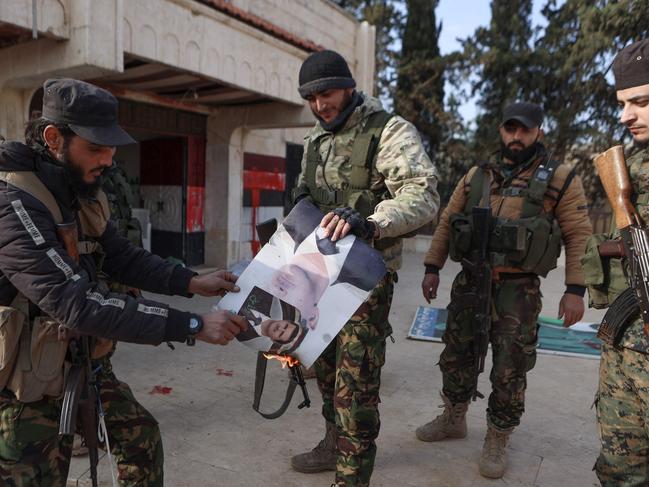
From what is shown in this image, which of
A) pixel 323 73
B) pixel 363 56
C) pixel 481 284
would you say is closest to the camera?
pixel 323 73

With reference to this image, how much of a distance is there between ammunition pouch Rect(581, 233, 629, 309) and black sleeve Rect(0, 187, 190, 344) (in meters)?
1.61

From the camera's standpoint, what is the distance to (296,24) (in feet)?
26.8

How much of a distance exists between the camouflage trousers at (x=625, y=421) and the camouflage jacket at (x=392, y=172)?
34.9 inches

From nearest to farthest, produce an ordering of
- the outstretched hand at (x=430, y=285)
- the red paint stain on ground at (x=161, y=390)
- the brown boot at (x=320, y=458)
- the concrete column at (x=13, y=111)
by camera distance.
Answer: the brown boot at (x=320, y=458) < the outstretched hand at (x=430, y=285) < the red paint stain on ground at (x=161, y=390) < the concrete column at (x=13, y=111)

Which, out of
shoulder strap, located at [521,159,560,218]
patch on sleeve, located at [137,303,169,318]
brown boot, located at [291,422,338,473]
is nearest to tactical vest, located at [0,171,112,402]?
patch on sleeve, located at [137,303,169,318]

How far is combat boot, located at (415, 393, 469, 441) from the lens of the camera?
304 centimetres

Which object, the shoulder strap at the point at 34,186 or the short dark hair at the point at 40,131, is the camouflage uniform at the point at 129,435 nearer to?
the shoulder strap at the point at 34,186

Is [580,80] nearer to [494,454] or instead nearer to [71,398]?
[494,454]

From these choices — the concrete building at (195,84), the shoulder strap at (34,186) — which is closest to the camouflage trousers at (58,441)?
the shoulder strap at (34,186)

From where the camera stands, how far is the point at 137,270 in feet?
6.81

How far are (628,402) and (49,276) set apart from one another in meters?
1.95

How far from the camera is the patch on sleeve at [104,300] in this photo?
1565 mm

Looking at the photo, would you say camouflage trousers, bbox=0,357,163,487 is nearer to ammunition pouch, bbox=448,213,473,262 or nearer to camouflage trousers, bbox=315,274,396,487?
camouflage trousers, bbox=315,274,396,487

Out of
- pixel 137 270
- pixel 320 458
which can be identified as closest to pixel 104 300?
pixel 137 270
